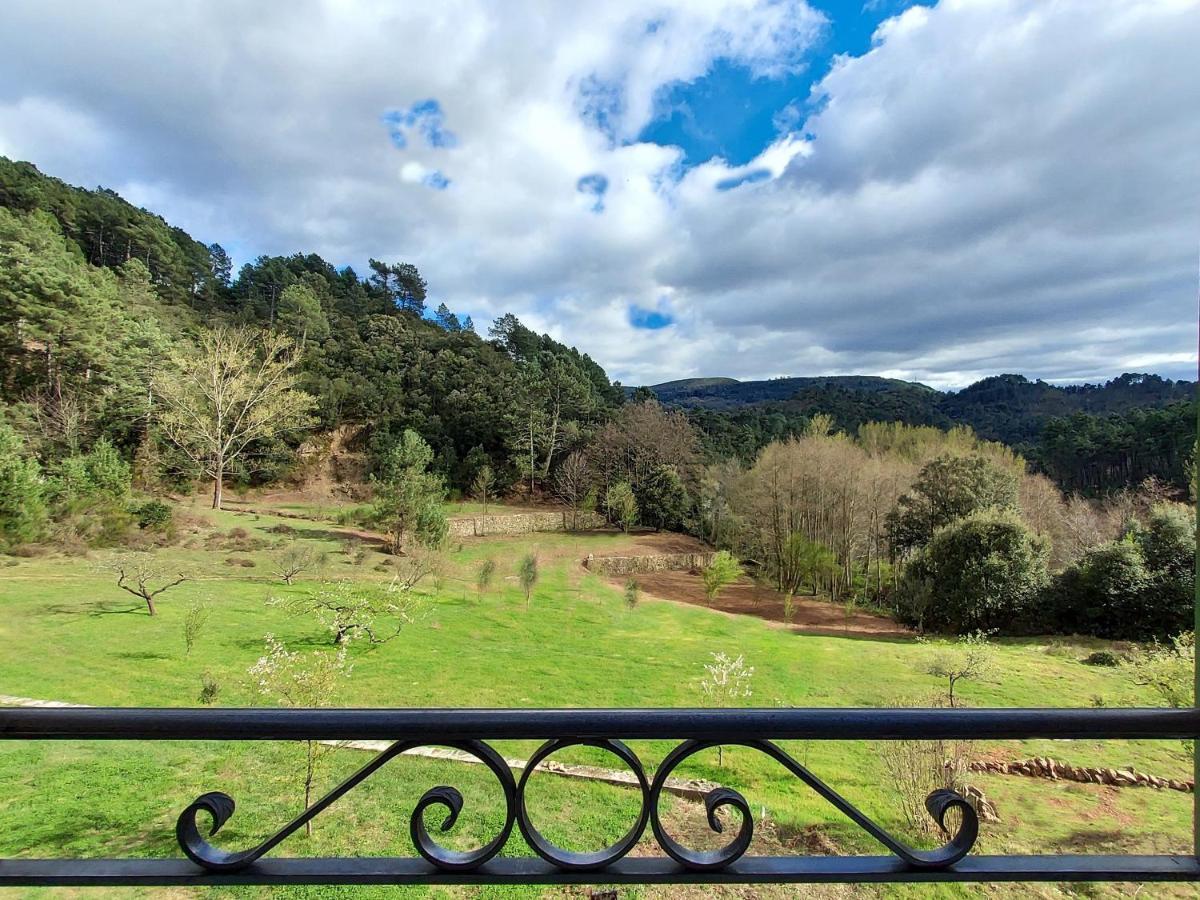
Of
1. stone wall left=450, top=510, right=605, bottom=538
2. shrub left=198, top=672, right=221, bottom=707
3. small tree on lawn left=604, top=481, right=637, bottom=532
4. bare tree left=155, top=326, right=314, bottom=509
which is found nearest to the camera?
shrub left=198, top=672, right=221, bottom=707

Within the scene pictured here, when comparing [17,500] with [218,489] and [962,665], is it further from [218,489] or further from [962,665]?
[962,665]

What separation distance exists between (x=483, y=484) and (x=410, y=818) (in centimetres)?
1930

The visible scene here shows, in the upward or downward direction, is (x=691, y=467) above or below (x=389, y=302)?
below

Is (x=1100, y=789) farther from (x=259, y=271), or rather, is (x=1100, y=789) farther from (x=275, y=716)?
(x=259, y=271)

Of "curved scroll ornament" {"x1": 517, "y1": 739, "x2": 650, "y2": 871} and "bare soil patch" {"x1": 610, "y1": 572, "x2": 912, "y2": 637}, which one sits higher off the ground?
"curved scroll ornament" {"x1": 517, "y1": 739, "x2": 650, "y2": 871}

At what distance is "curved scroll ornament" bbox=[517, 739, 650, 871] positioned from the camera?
558mm

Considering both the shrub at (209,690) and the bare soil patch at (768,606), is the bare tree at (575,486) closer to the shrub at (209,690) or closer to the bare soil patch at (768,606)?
the bare soil patch at (768,606)

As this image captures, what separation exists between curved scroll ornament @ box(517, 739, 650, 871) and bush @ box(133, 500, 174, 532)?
13.6 m

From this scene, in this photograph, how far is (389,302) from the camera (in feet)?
99.3

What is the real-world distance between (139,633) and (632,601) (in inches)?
322

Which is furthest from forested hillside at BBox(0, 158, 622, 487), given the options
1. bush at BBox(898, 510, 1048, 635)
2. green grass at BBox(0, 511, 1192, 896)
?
bush at BBox(898, 510, 1048, 635)

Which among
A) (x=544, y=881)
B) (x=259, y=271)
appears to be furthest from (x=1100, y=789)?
(x=259, y=271)

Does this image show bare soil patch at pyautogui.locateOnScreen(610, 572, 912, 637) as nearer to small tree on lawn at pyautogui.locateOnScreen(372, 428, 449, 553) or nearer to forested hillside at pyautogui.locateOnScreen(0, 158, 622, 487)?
small tree on lawn at pyautogui.locateOnScreen(372, 428, 449, 553)

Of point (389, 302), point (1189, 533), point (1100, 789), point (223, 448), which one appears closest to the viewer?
point (1100, 789)
